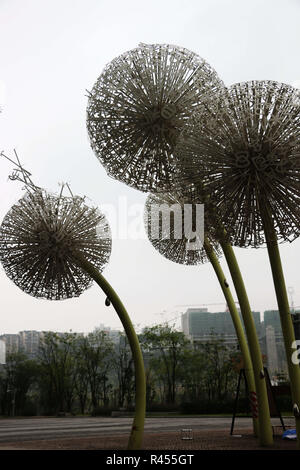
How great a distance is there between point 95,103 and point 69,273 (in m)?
3.03

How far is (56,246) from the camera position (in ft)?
24.5

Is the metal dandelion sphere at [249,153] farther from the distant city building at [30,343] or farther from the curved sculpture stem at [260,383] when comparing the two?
the distant city building at [30,343]

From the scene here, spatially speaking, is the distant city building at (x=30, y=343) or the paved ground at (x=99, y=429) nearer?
the paved ground at (x=99, y=429)

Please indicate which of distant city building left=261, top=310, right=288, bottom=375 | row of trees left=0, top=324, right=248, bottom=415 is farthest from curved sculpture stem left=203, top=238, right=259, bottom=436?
distant city building left=261, top=310, right=288, bottom=375

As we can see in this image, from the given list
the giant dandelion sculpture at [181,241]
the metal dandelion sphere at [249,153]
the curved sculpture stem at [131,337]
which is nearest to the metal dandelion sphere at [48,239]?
the curved sculpture stem at [131,337]

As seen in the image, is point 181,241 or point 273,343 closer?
point 181,241

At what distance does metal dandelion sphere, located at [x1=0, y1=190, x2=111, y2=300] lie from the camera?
7.48 meters

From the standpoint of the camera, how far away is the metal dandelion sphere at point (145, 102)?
6.42m

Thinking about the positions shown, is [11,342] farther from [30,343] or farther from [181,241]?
[181,241]

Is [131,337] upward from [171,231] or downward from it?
downward

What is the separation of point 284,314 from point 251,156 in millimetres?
2192

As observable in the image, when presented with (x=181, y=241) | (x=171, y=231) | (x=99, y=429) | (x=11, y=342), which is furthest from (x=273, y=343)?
(x=171, y=231)

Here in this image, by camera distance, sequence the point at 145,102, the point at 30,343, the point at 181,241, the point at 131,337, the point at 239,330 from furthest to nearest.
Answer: the point at 30,343
the point at 181,241
the point at 239,330
the point at 131,337
the point at 145,102

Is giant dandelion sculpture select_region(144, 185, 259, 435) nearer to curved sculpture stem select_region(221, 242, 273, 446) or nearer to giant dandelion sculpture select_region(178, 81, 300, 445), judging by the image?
curved sculpture stem select_region(221, 242, 273, 446)
